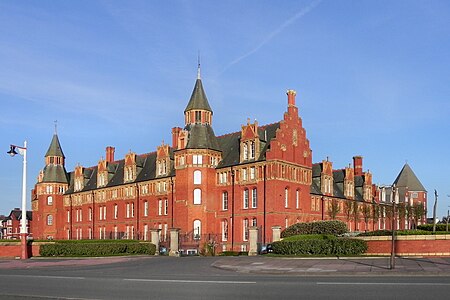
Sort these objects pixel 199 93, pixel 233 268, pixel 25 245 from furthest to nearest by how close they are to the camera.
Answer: pixel 199 93
pixel 25 245
pixel 233 268

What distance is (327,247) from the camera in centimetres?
3553

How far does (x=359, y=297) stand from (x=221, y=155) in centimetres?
4912

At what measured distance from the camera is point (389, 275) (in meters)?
22.1

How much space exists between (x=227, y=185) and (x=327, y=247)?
26986 millimetres

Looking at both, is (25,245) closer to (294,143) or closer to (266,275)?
(266,275)

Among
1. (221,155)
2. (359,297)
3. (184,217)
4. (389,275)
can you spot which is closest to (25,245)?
(184,217)

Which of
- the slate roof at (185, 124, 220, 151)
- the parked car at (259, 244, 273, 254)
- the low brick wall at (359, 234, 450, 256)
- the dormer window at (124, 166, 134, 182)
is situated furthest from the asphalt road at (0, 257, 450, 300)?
the dormer window at (124, 166, 134, 182)

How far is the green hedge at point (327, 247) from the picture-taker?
3509 centimetres

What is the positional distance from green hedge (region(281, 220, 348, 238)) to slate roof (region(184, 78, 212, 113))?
21.3 meters

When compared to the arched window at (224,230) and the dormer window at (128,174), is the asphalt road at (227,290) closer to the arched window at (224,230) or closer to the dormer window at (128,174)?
the arched window at (224,230)

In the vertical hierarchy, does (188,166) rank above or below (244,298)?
above

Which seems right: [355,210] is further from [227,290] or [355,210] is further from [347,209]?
[227,290]

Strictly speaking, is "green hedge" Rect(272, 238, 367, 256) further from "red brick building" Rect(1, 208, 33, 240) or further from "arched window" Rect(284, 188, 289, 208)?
"red brick building" Rect(1, 208, 33, 240)

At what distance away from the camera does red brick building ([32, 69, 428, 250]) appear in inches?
2286
